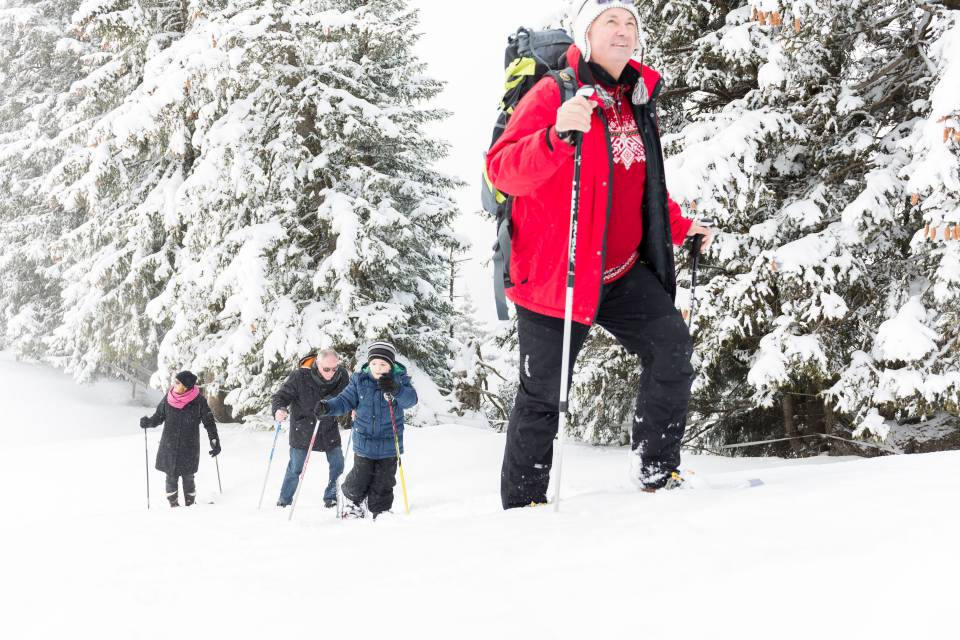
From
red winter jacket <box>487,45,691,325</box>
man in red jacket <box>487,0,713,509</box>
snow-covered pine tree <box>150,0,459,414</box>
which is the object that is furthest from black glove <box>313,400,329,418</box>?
snow-covered pine tree <box>150,0,459,414</box>

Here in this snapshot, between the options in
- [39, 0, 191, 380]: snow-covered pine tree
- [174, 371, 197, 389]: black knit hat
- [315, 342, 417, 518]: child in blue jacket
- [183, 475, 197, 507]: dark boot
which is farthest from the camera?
[39, 0, 191, 380]: snow-covered pine tree

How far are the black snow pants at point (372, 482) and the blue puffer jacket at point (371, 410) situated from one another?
0.26 feet

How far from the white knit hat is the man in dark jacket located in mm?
5732

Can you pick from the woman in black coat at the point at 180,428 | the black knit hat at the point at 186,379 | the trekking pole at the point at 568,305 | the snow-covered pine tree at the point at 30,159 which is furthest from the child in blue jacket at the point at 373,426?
the snow-covered pine tree at the point at 30,159

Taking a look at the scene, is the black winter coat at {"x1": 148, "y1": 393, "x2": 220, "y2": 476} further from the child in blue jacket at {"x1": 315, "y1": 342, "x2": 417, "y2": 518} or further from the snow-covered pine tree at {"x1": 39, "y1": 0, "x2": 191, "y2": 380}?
the snow-covered pine tree at {"x1": 39, "y1": 0, "x2": 191, "y2": 380}

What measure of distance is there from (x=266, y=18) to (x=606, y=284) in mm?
9928

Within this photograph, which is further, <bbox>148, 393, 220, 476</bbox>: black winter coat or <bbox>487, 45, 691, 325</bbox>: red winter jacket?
<bbox>148, 393, 220, 476</bbox>: black winter coat

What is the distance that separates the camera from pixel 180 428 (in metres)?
8.43

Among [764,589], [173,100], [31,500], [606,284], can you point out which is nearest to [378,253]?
[173,100]

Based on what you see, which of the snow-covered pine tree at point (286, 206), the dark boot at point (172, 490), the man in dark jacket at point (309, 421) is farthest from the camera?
the snow-covered pine tree at point (286, 206)

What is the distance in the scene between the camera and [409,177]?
14109 millimetres

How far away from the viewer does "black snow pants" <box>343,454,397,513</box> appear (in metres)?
6.36

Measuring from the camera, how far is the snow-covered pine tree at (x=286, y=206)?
1105 cm

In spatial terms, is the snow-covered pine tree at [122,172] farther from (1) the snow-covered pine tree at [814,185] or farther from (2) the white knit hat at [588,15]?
(2) the white knit hat at [588,15]
